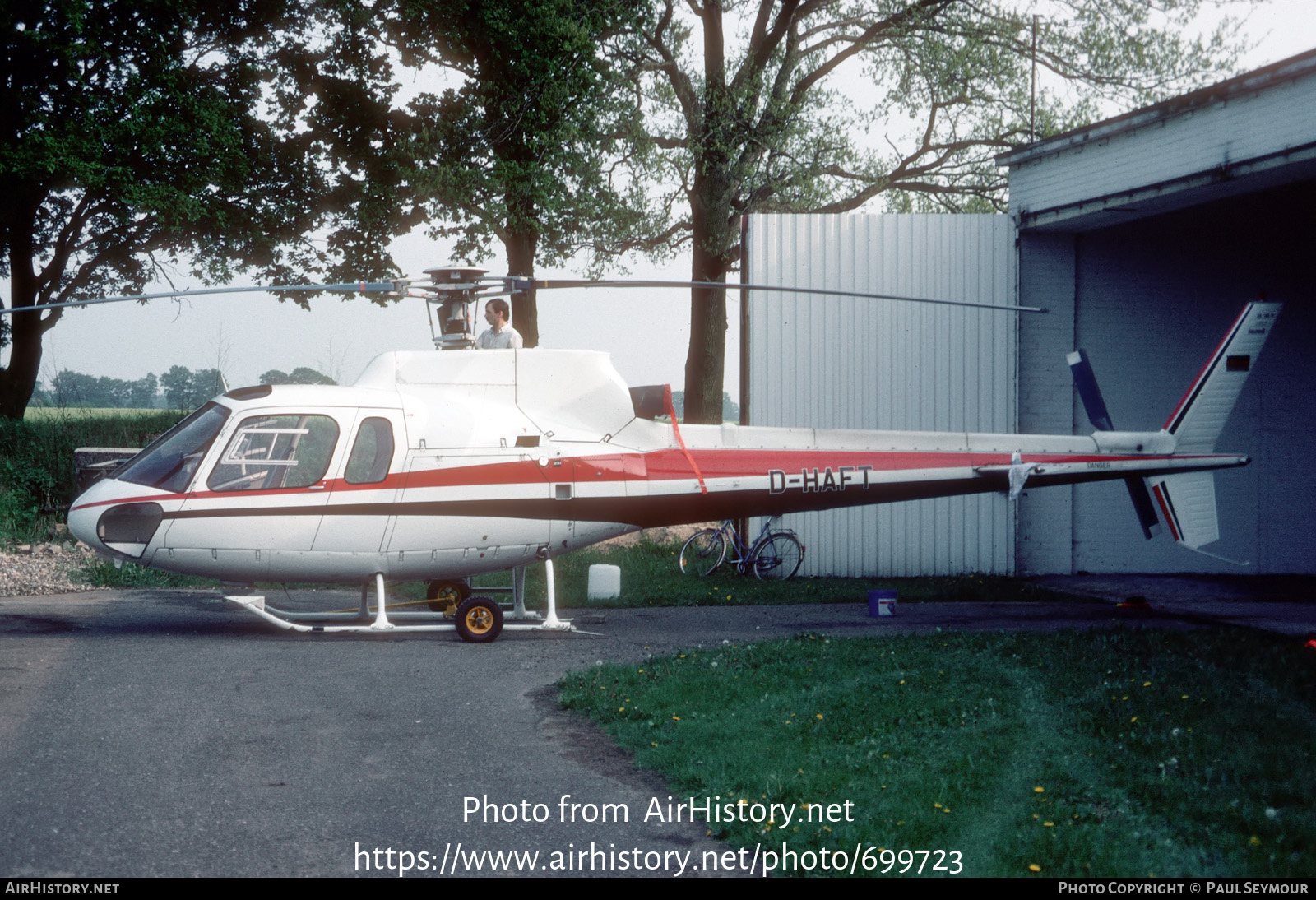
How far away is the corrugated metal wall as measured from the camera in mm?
14406

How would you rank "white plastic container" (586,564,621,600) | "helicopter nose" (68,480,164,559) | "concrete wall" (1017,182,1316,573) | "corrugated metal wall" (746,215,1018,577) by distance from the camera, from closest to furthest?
"helicopter nose" (68,480,164,559) < "white plastic container" (586,564,621,600) < "corrugated metal wall" (746,215,1018,577) < "concrete wall" (1017,182,1316,573)

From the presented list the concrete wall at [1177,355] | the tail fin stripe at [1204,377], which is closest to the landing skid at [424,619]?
the tail fin stripe at [1204,377]

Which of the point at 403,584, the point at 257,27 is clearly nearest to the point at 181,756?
the point at 403,584

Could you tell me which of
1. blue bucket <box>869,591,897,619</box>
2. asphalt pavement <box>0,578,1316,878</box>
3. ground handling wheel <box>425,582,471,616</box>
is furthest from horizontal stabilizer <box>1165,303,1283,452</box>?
ground handling wheel <box>425,582,471,616</box>

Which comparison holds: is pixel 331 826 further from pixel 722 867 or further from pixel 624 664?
pixel 624 664

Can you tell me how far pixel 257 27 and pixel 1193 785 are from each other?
23988mm

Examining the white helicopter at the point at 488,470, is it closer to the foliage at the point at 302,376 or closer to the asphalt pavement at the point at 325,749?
the asphalt pavement at the point at 325,749

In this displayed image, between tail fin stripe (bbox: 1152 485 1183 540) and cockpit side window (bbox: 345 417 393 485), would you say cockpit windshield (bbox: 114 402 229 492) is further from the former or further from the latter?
tail fin stripe (bbox: 1152 485 1183 540)

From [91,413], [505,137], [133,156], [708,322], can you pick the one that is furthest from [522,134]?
[91,413]

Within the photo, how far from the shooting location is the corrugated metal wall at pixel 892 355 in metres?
14.4

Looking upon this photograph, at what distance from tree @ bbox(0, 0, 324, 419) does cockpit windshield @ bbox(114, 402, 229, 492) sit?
10588 millimetres

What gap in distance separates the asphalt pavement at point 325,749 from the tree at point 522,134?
37.7 feet

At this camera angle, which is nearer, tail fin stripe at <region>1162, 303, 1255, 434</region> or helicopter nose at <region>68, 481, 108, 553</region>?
helicopter nose at <region>68, 481, 108, 553</region>

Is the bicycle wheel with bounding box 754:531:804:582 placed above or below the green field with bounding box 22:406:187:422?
below
